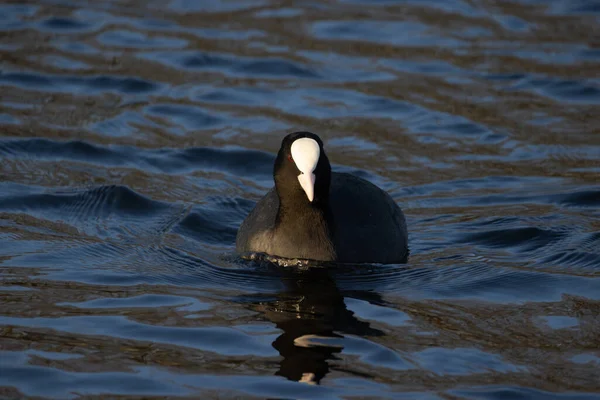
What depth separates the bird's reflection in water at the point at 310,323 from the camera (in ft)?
15.1

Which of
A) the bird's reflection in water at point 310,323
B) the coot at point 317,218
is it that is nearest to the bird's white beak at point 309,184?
the coot at point 317,218

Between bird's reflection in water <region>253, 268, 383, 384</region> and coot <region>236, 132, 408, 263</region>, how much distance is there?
0.59ft

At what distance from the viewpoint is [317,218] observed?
6.01 m

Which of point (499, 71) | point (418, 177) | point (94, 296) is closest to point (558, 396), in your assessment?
point (94, 296)

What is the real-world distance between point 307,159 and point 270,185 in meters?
2.36

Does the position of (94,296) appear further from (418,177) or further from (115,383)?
(418,177)

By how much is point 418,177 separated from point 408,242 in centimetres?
137

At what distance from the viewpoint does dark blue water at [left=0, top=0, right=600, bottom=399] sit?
4.64 metres

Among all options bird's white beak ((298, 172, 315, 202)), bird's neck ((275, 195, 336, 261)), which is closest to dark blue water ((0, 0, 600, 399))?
bird's neck ((275, 195, 336, 261))

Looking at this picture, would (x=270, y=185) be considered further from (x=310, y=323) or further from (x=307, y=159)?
(x=310, y=323)

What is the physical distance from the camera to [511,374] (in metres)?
4.51

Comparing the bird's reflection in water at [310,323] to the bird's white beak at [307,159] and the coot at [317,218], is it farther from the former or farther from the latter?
the bird's white beak at [307,159]

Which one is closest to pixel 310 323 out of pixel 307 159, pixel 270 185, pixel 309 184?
pixel 309 184

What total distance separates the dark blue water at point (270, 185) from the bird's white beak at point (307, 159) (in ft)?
1.81
